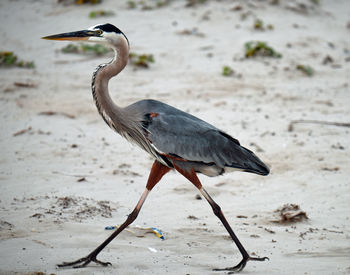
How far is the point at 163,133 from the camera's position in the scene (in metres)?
4.27

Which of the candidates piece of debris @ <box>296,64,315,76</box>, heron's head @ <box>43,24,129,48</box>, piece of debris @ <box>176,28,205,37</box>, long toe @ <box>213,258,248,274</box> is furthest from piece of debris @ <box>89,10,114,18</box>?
long toe @ <box>213,258,248,274</box>

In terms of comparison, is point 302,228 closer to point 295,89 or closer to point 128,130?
point 128,130

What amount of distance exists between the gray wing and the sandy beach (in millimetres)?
798

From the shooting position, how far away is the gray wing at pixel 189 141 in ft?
13.9

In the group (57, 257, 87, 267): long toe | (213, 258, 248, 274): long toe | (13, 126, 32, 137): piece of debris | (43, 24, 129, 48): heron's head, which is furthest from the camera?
(13, 126, 32, 137): piece of debris

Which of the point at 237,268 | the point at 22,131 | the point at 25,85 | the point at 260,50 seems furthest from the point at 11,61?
the point at 237,268

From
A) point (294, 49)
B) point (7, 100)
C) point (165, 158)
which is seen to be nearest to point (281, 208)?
point (165, 158)

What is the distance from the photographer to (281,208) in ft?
17.3

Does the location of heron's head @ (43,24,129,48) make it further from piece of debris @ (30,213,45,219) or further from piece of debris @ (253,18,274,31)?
piece of debris @ (253,18,274,31)

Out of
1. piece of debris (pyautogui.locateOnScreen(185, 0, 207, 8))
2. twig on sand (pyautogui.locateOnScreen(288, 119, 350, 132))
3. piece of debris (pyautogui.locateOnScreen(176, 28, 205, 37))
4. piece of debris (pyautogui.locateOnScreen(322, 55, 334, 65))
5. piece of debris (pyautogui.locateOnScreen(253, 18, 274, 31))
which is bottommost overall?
twig on sand (pyautogui.locateOnScreen(288, 119, 350, 132))

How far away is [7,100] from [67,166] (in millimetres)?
2557

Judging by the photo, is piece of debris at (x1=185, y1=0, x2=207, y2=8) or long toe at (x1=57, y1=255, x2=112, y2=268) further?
piece of debris at (x1=185, y1=0, x2=207, y2=8)

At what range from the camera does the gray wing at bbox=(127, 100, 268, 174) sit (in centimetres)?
424

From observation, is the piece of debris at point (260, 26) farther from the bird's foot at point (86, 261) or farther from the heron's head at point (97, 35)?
the bird's foot at point (86, 261)
